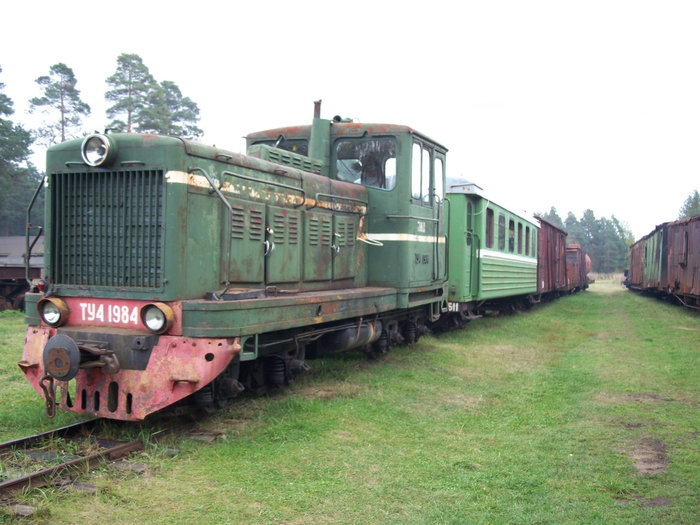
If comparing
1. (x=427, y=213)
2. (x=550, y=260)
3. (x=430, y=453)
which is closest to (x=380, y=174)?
(x=427, y=213)

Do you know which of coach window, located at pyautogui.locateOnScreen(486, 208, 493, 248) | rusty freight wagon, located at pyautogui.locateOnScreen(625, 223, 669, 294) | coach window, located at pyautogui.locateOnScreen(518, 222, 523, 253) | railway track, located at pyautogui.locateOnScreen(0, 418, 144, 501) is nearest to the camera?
railway track, located at pyautogui.locateOnScreen(0, 418, 144, 501)

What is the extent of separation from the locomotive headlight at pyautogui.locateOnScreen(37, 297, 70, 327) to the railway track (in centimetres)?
92

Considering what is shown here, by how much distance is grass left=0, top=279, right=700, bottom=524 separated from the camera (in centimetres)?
359

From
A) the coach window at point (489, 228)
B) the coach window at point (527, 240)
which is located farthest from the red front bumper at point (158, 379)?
the coach window at point (527, 240)

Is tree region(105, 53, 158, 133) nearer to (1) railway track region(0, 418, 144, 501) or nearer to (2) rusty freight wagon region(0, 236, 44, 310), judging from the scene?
(2) rusty freight wagon region(0, 236, 44, 310)

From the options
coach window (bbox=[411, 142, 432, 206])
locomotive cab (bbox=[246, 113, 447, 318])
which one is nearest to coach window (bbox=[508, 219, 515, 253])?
coach window (bbox=[411, 142, 432, 206])

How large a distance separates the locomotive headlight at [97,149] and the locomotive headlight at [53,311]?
1.26 m

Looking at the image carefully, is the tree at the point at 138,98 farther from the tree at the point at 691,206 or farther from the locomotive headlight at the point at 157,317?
the tree at the point at 691,206

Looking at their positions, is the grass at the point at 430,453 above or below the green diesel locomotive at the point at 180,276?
below

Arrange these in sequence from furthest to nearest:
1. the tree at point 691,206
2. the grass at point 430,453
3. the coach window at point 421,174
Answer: the tree at point 691,206 → the coach window at point 421,174 → the grass at point 430,453

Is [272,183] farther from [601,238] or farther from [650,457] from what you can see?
[601,238]

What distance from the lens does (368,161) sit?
7.90 m

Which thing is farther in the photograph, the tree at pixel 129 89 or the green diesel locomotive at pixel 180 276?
the tree at pixel 129 89

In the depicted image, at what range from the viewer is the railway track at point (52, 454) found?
12.4 feet
